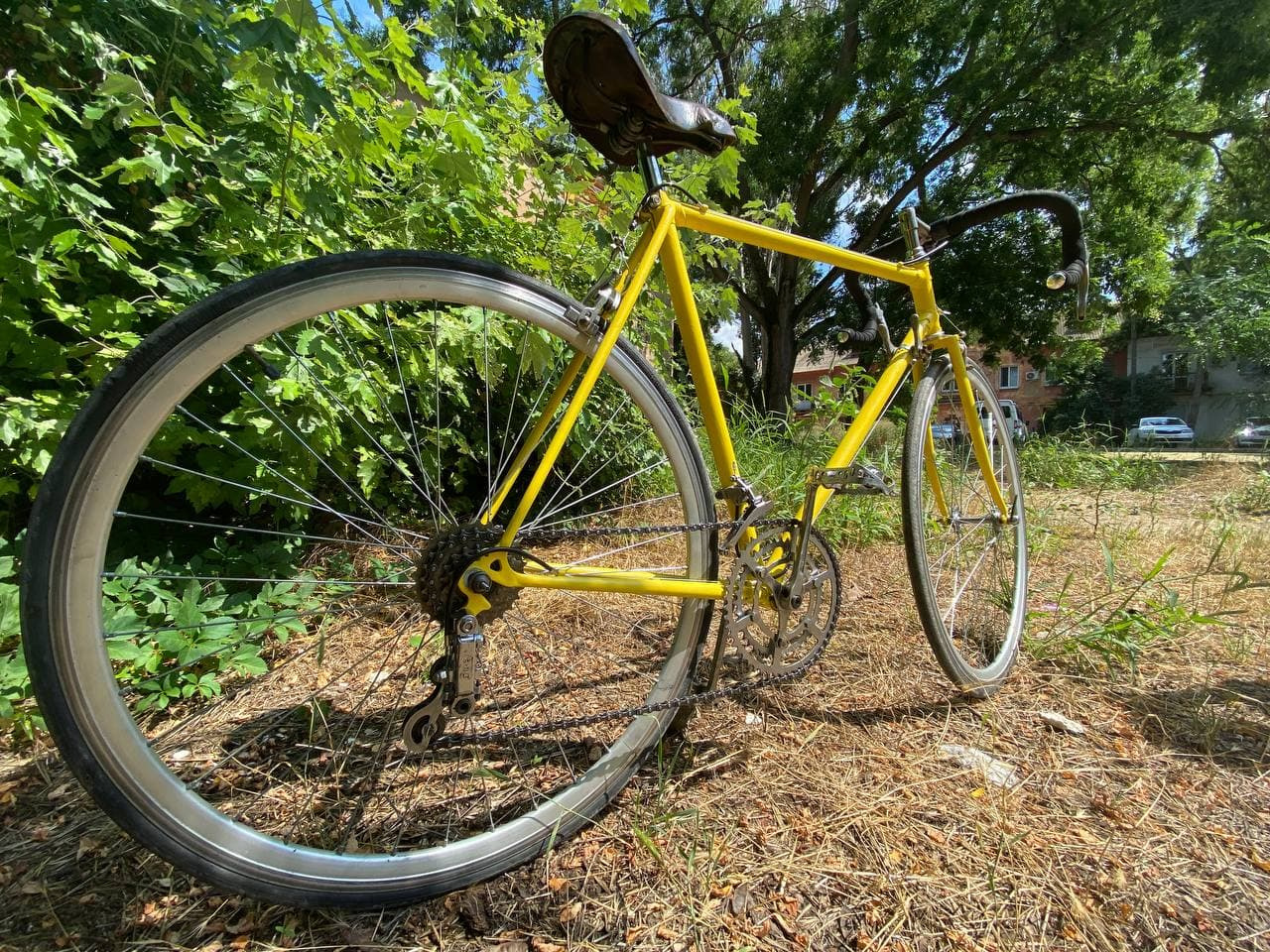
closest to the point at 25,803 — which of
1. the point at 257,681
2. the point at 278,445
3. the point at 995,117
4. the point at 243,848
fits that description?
the point at 257,681

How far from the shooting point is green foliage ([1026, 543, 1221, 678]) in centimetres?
171

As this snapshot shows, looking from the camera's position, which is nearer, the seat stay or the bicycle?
the bicycle

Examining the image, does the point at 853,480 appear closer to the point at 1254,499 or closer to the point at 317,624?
the point at 317,624

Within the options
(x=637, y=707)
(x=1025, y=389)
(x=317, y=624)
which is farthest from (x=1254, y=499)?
(x=1025, y=389)

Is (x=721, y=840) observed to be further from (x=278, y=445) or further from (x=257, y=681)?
(x=278, y=445)

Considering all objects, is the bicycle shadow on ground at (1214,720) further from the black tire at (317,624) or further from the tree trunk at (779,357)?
the tree trunk at (779,357)

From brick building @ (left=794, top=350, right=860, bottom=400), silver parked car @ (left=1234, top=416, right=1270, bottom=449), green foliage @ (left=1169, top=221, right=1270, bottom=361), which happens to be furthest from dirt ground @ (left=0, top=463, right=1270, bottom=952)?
green foliage @ (left=1169, top=221, right=1270, bottom=361)

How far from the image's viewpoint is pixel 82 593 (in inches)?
28.8

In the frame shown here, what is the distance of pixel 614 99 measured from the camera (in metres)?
1.11

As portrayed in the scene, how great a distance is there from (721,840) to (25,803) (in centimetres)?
141

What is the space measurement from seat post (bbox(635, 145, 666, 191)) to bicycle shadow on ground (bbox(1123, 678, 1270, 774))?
5.88 feet

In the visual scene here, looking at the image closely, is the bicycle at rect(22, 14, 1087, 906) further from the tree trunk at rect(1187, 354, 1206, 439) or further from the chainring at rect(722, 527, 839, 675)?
the tree trunk at rect(1187, 354, 1206, 439)

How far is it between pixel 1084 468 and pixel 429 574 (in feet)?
18.5

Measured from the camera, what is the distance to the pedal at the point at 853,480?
4.79 ft
